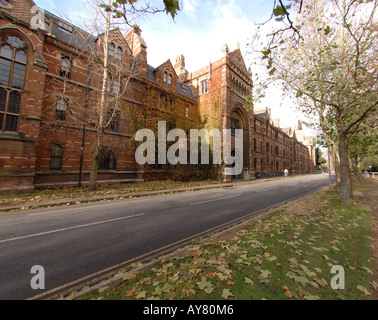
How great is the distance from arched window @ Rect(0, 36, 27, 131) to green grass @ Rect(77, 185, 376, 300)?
1544 cm

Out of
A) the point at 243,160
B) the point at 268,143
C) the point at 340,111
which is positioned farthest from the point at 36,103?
the point at 268,143

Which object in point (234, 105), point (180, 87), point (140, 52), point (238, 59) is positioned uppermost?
point (238, 59)

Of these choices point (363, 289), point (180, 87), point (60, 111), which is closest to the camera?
point (363, 289)

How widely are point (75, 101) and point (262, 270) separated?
1730cm

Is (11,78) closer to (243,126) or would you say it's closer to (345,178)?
(345,178)

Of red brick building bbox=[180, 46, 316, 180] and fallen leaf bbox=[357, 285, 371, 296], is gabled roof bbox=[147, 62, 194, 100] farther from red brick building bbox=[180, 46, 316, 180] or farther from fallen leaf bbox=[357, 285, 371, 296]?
fallen leaf bbox=[357, 285, 371, 296]

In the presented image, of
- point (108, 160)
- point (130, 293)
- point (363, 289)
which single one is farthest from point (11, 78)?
point (363, 289)

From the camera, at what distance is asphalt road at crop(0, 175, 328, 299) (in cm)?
327

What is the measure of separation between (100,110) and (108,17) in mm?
6856

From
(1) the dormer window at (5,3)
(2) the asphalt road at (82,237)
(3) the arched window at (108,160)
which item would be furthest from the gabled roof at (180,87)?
(2) the asphalt road at (82,237)

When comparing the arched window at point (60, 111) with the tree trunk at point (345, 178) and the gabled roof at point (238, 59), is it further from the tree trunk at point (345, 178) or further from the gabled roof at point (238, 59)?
the gabled roof at point (238, 59)

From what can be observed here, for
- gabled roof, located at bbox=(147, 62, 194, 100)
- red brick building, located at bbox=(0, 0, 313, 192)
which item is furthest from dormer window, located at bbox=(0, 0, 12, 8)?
gabled roof, located at bbox=(147, 62, 194, 100)

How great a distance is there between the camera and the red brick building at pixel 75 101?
11797mm

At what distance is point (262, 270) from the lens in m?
3.08
